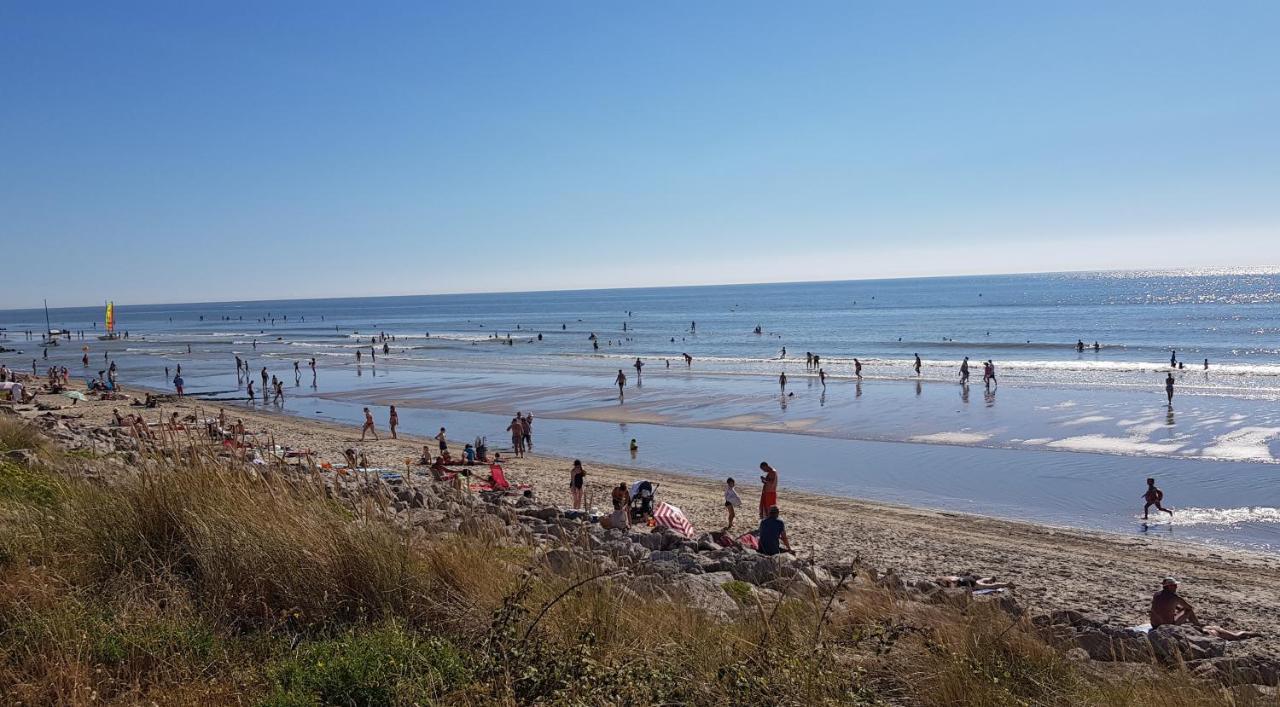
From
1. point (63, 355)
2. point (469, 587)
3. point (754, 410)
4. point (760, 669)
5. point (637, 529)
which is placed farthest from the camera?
point (63, 355)

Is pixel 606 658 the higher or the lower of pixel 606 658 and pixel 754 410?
the higher

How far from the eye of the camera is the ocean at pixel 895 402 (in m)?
18.7

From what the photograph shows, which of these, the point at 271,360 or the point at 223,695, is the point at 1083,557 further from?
the point at 271,360

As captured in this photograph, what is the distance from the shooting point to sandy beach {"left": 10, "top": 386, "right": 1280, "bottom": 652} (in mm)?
10680

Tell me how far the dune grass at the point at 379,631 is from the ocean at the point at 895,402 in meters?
12.8

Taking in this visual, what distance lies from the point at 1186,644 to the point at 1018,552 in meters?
6.44

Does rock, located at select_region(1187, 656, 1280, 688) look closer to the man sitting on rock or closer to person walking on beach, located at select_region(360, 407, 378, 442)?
the man sitting on rock

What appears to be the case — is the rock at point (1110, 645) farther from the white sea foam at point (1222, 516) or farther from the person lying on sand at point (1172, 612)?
the white sea foam at point (1222, 516)

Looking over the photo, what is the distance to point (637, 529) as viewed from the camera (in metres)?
12.6

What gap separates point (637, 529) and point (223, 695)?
8.96m

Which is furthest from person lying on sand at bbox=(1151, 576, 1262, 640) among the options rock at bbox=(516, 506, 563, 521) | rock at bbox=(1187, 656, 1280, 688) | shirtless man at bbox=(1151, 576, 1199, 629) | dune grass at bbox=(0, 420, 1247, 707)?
rock at bbox=(516, 506, 563, 521)

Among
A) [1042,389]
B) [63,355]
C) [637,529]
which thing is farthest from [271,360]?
[637,529]

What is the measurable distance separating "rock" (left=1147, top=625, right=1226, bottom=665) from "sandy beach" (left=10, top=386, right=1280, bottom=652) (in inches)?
54.7

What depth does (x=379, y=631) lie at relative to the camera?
4320 mm
